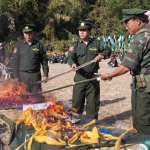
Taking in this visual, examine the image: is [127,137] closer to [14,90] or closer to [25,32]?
[14,90]

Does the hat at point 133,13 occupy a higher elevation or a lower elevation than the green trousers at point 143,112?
higher

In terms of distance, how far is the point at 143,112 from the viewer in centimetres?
390

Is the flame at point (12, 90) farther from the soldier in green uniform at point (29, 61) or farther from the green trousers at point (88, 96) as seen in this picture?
the green trousers at point (88, 96)

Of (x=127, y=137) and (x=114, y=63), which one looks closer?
(x=127, y=137)

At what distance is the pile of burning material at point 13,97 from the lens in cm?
469

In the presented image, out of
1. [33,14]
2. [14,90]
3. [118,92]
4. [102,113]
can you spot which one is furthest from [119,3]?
[14,90]

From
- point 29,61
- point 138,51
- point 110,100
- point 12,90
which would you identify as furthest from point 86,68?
point 110,100

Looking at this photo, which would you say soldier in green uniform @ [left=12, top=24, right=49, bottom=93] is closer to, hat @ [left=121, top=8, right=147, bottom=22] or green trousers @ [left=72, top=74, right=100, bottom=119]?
green trousers @ [left=72, top=74, right=100, bottom=119]

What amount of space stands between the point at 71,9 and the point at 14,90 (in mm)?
25663

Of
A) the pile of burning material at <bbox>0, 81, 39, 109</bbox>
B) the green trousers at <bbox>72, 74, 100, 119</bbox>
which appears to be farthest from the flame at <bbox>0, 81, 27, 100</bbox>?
the green trousers at <bbox>72, 74, 100, 119</bbox>

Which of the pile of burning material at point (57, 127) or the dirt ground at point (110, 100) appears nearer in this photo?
the pile of burning material at point (57, 127)

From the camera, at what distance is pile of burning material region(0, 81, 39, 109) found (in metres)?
4.69

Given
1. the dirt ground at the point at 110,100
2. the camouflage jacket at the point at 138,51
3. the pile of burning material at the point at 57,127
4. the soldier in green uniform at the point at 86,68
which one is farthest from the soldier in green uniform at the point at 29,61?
the camouflage jacket at the point at 138,51

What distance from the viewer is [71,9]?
97.9 feet
